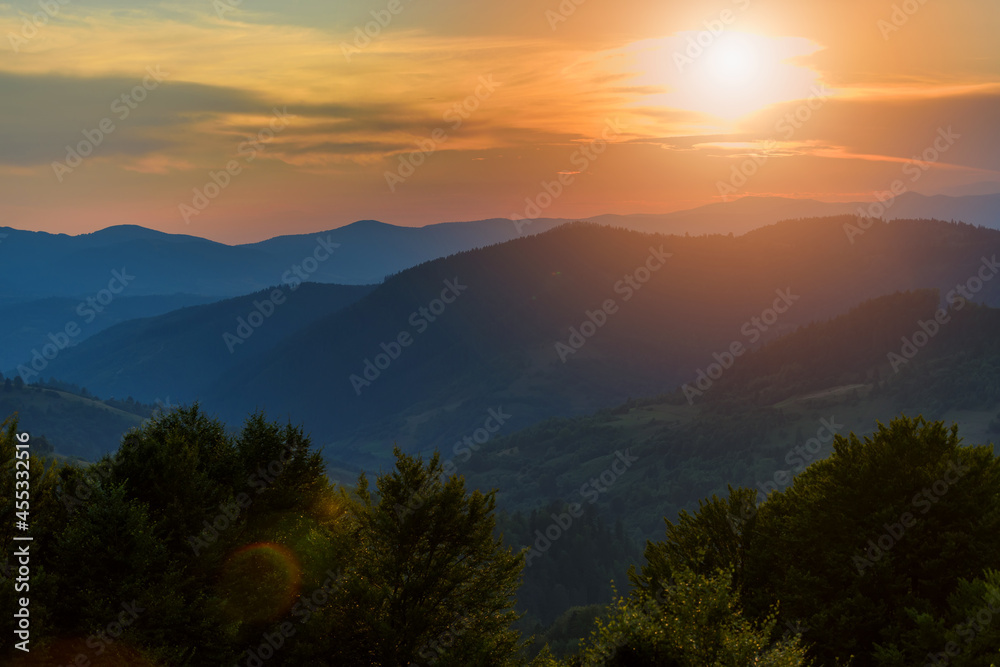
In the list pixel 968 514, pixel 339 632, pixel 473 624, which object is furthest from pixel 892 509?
pixel 339 632

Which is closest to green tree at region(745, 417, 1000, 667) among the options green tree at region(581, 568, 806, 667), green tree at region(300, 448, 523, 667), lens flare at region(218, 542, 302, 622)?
green tree at region(581, 568, 806, 667)

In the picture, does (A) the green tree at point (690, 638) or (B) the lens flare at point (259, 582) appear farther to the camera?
(B) the lens flare at point (259, 582)

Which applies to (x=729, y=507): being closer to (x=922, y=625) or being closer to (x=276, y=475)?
(x=922, y=625)

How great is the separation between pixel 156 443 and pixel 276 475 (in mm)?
8660

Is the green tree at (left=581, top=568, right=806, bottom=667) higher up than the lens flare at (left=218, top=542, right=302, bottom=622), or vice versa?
the lens flare at (left=218, top=542, right=302, bottom=622)

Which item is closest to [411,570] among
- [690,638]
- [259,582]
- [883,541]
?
[259,582]

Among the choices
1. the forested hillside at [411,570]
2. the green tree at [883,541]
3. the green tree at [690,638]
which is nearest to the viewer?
the green tree at [690,638]

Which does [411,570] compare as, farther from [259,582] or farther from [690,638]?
[690,638]

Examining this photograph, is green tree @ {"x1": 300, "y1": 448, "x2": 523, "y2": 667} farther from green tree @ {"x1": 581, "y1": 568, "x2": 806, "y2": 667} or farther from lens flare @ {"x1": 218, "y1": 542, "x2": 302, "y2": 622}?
green tree @ {"x1": 581, "y1": 568, "x2": 806, "y2": 667}

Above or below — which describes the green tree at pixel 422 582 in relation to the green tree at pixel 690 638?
above

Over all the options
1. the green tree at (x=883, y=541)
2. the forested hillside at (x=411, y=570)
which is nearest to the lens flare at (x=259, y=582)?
the forested hillside at (x=411, y=570)

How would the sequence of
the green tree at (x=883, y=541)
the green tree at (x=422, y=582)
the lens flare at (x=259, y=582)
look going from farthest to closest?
the green tree at (x=883, y=541), the lens flare at (x=259, y=582), the green tree at (x=422, y=582)

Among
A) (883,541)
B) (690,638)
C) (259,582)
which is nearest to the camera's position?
(690,638)

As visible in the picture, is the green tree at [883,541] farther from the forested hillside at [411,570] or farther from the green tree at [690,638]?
the green tree at [690,638]
